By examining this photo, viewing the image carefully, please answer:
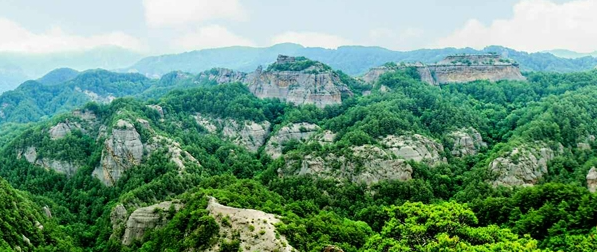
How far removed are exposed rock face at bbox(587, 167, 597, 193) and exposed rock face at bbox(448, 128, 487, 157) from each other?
25.9 metres

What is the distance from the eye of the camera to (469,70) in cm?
15388

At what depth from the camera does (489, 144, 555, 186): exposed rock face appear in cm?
8131

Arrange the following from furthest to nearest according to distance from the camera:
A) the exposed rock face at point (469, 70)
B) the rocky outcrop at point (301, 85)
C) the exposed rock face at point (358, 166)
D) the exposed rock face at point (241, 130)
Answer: the exposed rock face at point (469, 70), the rocky outcrop at point (301, 85), the exposed rock face at point (241, 130), the exposed rock face at point (358, 166)

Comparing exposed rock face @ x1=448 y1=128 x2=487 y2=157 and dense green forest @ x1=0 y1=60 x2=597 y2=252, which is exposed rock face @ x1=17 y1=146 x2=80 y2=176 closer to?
dense green forest @ x1=0 y1=60 x2=597 y2=252

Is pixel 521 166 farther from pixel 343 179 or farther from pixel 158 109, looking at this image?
pixel 158 109

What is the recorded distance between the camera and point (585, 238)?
42.4 metres

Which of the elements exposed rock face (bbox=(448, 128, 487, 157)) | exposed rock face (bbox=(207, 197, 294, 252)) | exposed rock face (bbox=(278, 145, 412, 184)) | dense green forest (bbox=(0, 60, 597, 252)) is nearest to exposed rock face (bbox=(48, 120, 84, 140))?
dense green forest (bbox=(0, 60, 597, 252))

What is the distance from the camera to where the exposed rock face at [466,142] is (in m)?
101

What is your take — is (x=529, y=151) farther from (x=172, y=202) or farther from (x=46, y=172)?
(x=46, y=172)

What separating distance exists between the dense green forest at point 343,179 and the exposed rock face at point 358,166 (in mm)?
912

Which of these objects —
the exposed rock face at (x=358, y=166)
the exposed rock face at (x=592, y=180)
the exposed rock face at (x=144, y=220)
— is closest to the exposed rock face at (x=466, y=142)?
the exposed rock face at (x=358, y=166)

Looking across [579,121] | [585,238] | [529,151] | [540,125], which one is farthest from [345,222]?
[579,121]

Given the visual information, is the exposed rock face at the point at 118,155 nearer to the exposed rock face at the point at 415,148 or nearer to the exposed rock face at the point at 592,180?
the exposed rock face at the point at 415,148

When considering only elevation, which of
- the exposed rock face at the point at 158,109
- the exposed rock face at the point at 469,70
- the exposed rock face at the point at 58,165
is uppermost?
the exposed rock face at the point at 469,70
